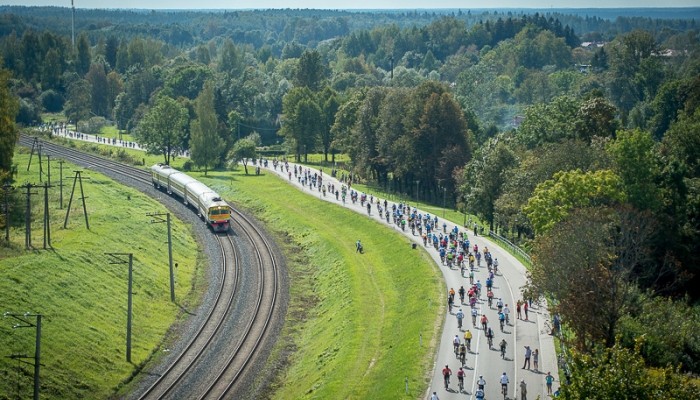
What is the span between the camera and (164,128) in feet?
377

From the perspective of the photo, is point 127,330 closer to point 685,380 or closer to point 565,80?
point 685,380

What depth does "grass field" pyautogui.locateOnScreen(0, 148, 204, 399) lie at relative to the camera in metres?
43.0

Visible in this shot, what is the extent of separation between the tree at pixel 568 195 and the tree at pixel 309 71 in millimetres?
103088

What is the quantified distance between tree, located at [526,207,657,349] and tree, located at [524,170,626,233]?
3.67m

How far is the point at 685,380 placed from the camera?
2852 cm

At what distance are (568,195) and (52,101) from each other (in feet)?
503

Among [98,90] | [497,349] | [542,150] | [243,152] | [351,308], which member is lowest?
[351,308]

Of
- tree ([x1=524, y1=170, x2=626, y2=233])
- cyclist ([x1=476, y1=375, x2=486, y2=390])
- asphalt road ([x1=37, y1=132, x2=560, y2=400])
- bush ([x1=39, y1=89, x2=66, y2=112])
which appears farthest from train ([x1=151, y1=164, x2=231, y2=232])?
bush ([x1=39, y1=89, x2=66, y2=112])

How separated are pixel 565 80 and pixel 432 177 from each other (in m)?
105

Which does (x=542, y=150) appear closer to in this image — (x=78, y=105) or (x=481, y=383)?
(x=481, y=383)

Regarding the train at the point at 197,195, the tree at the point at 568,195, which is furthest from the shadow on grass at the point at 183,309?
the tree at the point at 568,195

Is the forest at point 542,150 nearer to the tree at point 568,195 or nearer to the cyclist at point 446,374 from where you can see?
the tree at point 568,195

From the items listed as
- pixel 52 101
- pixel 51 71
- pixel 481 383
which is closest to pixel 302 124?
pixel 481 383

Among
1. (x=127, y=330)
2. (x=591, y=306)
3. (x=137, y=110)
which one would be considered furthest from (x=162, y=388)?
(x=137, y=110)
